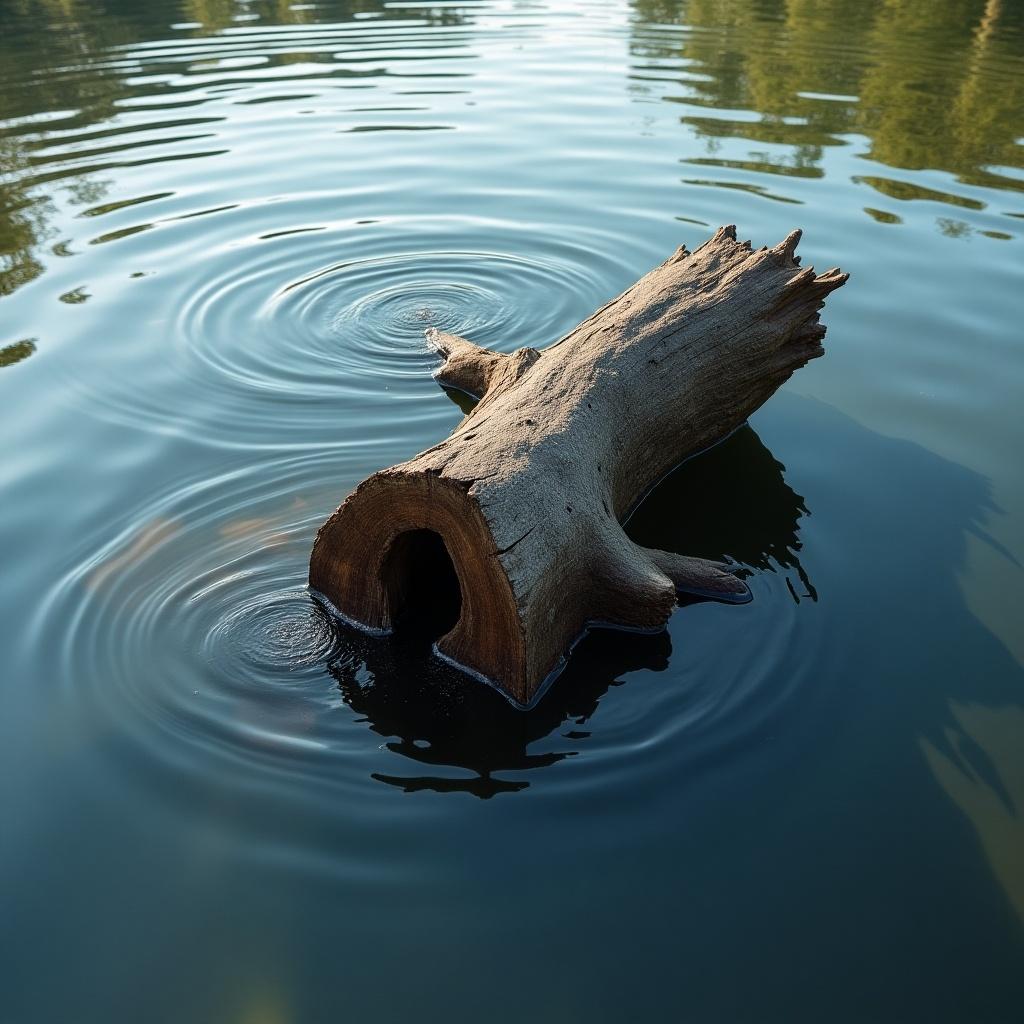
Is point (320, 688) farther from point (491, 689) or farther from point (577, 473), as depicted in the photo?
point (577, 473)

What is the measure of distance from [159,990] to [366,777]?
3.28ft

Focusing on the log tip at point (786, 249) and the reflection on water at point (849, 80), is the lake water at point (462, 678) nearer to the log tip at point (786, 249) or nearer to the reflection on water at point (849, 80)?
the reflection on water at point (849, 80)

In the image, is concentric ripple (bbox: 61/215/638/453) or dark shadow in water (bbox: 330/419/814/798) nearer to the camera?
dark shadow in water (bbox: 330/419/814/798)

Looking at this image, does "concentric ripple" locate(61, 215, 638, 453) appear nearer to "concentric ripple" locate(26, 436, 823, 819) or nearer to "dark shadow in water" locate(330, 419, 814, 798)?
"concentric ripple" locate(26, 436, 823, 819)

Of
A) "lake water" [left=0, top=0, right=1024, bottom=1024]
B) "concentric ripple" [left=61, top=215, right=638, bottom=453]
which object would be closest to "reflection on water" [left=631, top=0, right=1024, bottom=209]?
"lake water" [left=0, top=0, right=1024, bottom=1024]

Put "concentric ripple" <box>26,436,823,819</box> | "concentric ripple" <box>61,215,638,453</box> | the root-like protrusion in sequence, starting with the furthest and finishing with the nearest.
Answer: "concentric ripple" <box>61,215,638,453</box>, the root-like protrusion, "concentric ripple" <box>26,436,823,819</box>

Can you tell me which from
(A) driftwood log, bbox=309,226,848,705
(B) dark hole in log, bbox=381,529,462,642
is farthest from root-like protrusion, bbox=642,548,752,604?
(B) dark hole in log, bbox=381,529,462,642

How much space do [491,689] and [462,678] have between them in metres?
0.14

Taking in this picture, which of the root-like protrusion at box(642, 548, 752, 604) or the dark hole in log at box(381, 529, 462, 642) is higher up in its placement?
the dark hole in log at box(381, 529, 462, 642)

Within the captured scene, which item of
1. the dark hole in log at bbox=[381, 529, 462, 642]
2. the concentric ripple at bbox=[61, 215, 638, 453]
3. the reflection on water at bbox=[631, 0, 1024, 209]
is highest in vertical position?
the dark hole in log at bbox=[381, 529, 462, 642]

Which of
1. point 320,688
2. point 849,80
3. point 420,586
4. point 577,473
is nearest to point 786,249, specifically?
point 577,473

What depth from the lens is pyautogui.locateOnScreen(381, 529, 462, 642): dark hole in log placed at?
4.64m

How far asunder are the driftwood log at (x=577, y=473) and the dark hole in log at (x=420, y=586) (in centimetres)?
2

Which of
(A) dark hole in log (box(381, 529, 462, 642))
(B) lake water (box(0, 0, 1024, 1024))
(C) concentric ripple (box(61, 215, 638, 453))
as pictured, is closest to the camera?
(B) lake water (box(0, 0, 1024, 1024))
